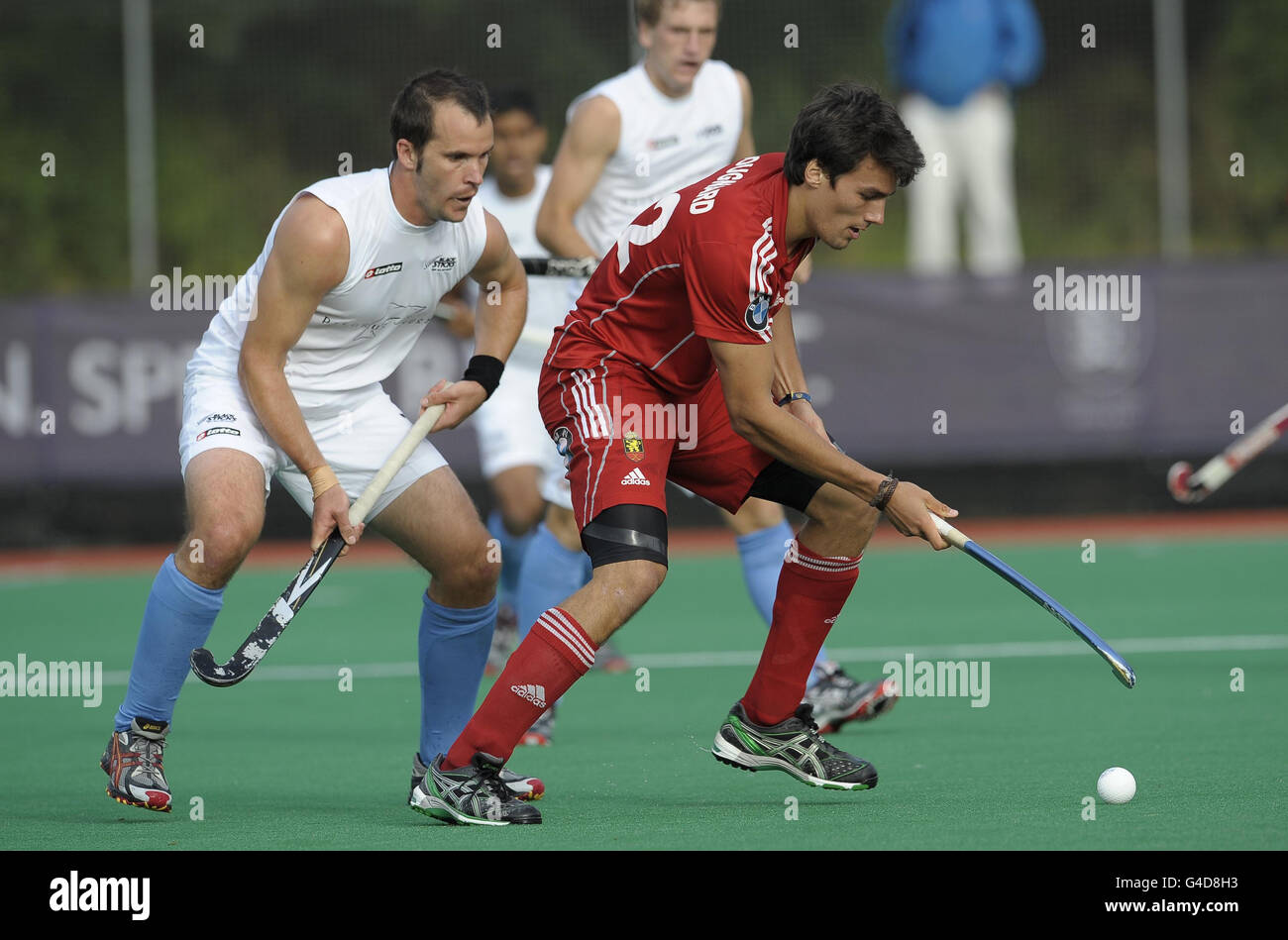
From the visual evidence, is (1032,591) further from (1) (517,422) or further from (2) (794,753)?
(1) (517,422)

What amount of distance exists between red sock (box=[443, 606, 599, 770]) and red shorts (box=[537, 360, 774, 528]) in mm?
274

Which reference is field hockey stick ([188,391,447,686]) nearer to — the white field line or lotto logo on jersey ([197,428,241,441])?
lotto logo on jersey ([197,428,241,441])

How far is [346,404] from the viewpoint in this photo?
16.0 ft

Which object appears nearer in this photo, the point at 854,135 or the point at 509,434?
the point at 854,135

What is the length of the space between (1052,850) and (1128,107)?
9.55 m

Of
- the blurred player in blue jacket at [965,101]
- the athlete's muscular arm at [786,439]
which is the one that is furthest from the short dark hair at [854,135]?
the blurred player in blue jacket at [965,101]

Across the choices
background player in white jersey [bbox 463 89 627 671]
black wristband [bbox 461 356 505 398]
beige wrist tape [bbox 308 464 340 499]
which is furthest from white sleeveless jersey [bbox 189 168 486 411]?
background player in white jersey [bbox 463 89 627 671]

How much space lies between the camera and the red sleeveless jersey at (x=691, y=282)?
4.18m

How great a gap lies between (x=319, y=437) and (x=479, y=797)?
1.05 meters

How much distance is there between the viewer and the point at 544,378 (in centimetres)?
464

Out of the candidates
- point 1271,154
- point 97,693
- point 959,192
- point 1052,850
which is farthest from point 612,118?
point 1271,154

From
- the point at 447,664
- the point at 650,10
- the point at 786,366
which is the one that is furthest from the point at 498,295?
the point at 650,10

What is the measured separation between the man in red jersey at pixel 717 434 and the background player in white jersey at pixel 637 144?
1.19 meters

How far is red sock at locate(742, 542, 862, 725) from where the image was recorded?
4645 millimetres
